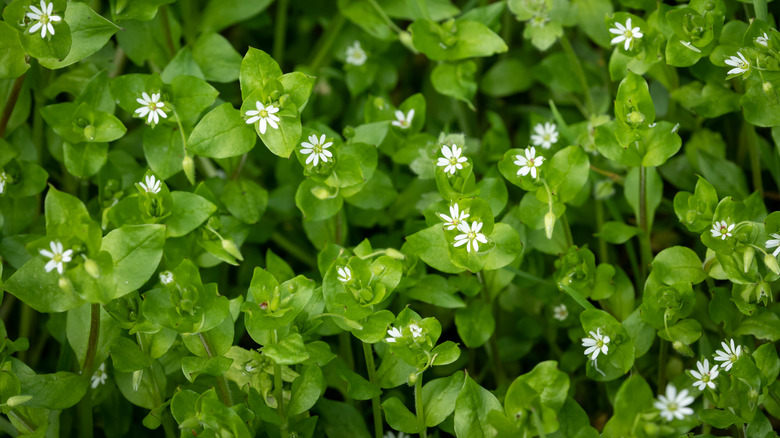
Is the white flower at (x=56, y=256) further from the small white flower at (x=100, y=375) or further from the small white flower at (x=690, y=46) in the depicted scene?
the small white flower at (x=690, y=46)

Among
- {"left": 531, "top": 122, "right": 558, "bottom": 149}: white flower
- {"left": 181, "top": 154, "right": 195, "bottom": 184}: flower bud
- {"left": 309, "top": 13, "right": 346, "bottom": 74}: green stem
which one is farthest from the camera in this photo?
Result: {"left": 309, "top": 13, "right": 346, "bottom": 74}: green stem

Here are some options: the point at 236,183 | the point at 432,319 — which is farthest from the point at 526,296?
the point at 236,183

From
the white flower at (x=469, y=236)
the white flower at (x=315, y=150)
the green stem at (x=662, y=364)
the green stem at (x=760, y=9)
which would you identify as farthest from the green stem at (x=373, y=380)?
the green stem at (x=760, y=9)

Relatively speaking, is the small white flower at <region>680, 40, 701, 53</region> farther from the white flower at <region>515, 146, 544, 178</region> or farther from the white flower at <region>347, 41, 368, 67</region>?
the white flower at <region>347, 41, 368, 67</region>

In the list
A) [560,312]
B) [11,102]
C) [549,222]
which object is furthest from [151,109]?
[560,312]

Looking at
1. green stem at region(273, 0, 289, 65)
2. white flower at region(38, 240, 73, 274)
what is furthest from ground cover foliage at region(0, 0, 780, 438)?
green stem at region(273, 0, 289, 65)

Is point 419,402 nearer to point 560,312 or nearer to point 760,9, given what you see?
point 560,312

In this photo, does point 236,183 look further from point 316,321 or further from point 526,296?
point 526,296
